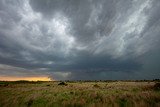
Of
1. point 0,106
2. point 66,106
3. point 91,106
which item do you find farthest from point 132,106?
point 0,106

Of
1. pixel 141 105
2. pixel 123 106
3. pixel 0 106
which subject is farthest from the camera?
pixel 0 106

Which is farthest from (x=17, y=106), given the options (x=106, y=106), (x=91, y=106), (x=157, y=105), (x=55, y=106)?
(x=157, y=105)

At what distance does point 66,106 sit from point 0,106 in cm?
670

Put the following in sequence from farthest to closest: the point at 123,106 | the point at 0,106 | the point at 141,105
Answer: the point at 0,106 < the point at 123,106 < the point at 141,105

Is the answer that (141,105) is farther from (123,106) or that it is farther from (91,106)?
(91,106)

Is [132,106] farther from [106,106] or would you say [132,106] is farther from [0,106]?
[0,106]

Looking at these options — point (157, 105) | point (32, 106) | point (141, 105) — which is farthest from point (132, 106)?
point (32, 106)

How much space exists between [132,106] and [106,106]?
7.71ft

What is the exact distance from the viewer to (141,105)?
525 inches

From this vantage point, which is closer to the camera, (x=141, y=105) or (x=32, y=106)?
(x=141, y=105)

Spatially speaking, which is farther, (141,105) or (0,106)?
(0,106)

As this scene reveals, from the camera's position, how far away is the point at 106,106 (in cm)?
1369

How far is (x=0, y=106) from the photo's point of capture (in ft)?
51.7

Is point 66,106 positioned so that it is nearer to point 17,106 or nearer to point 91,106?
point 91,106
